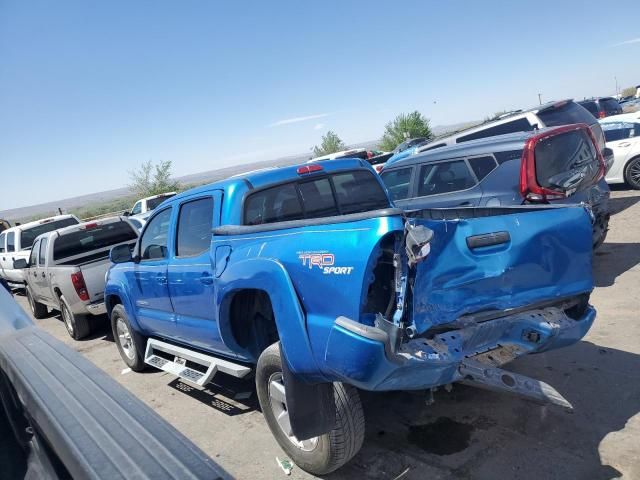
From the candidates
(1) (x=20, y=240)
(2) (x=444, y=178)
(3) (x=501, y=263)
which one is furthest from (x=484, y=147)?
(1) (x=20, y=240)

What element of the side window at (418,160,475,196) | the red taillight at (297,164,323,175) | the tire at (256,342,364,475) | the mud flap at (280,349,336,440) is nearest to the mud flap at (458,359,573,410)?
the tire at (256,342,364,475)

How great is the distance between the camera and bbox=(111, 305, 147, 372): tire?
5.60 meters

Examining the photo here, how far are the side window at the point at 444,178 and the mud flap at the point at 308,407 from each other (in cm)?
442

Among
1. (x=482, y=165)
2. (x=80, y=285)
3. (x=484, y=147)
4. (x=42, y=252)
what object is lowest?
(x=80, y=285)

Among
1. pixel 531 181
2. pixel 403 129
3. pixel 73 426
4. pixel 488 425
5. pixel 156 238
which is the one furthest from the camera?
pixel 403 129

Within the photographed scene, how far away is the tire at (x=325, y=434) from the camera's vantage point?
2924mm

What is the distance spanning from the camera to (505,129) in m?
9.09

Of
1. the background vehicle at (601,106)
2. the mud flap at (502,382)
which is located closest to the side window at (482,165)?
the mud flap at (502,382)

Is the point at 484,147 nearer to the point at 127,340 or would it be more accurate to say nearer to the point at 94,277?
the point at 127,340

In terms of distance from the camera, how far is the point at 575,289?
3.26 m

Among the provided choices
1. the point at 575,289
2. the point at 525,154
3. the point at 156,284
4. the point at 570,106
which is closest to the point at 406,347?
the point at 575,289

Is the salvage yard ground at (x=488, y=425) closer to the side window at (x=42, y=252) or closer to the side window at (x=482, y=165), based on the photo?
the side window at (x=482, y=165)

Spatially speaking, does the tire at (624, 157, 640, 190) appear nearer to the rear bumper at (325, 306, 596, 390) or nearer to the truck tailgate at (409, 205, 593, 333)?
the truck tailgate at (409, 205, 593, 333)

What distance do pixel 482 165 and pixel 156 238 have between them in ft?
14.0
